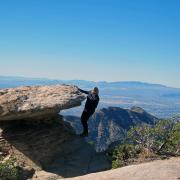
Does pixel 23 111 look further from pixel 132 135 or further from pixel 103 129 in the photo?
pixel 103 129

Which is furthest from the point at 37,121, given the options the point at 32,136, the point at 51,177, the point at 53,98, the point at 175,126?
the point at 175,126

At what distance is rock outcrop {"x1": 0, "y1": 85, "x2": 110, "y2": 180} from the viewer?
82.7 feet

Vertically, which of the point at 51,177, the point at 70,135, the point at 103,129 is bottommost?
the point at 103,129

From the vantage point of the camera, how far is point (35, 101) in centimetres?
2556

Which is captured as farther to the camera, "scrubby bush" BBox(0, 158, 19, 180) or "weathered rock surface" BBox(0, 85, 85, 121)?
"weathered rock surface" BBox(0, 85, 85, 121)

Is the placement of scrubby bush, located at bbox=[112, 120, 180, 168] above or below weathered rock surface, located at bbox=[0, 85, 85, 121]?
below

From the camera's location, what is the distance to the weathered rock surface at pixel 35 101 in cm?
2503

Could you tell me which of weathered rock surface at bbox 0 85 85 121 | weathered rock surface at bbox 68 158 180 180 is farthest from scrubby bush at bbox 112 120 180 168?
weathered rock surface at bbox 68 158 180 180

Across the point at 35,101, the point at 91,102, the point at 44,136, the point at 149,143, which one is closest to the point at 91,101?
the point at 91,102

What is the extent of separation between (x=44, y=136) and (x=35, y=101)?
304cm

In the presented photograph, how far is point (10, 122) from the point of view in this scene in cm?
2789

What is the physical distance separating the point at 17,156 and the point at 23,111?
336 cm

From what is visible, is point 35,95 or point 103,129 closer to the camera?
point 35,95

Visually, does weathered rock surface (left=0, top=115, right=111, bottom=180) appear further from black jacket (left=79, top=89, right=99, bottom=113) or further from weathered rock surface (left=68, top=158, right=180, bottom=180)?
weathered rock surface (left=68, top=158, right=180, bottom=180)
